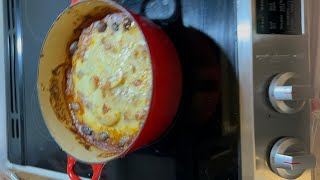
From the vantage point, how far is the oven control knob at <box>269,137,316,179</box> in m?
0.54

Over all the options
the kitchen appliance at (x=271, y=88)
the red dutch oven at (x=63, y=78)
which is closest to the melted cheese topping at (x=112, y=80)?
the red dutch oven at (x=63, y=78)

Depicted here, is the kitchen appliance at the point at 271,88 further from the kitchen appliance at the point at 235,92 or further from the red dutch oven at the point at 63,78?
the red dutch oven at the point at 63,78

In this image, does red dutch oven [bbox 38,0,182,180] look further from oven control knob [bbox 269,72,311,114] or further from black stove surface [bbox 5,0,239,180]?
oven control knob [bbox 269,72,311,114]

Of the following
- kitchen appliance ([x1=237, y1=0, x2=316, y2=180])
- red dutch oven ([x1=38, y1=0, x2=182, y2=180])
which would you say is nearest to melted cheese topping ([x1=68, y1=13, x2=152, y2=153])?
red dutch oven ([x1=38, y1=0, x2=182, y2=180])

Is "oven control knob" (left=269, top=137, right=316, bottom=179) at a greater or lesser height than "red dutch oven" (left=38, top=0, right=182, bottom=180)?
lesser

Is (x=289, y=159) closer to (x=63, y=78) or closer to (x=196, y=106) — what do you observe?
(x=196, y=106)

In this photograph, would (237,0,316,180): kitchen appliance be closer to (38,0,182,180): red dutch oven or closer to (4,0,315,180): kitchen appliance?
(4,0,315,180): kitchen appliance

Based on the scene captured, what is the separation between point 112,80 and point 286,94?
29 cm

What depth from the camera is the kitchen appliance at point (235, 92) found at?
55 centimetres

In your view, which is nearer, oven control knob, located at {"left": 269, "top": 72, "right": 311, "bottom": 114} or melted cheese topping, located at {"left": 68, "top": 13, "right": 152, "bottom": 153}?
oven control knob, located at {"left": 269, "top": 72, "right": 311, "bottom": 114}

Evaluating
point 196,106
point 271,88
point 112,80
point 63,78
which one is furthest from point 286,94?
point 63,78

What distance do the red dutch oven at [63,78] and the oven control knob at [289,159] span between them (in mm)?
169

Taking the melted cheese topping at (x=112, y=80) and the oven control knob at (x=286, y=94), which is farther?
the melted cheese topping at (x=112, y=80)

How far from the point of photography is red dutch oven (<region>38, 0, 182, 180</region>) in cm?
59
